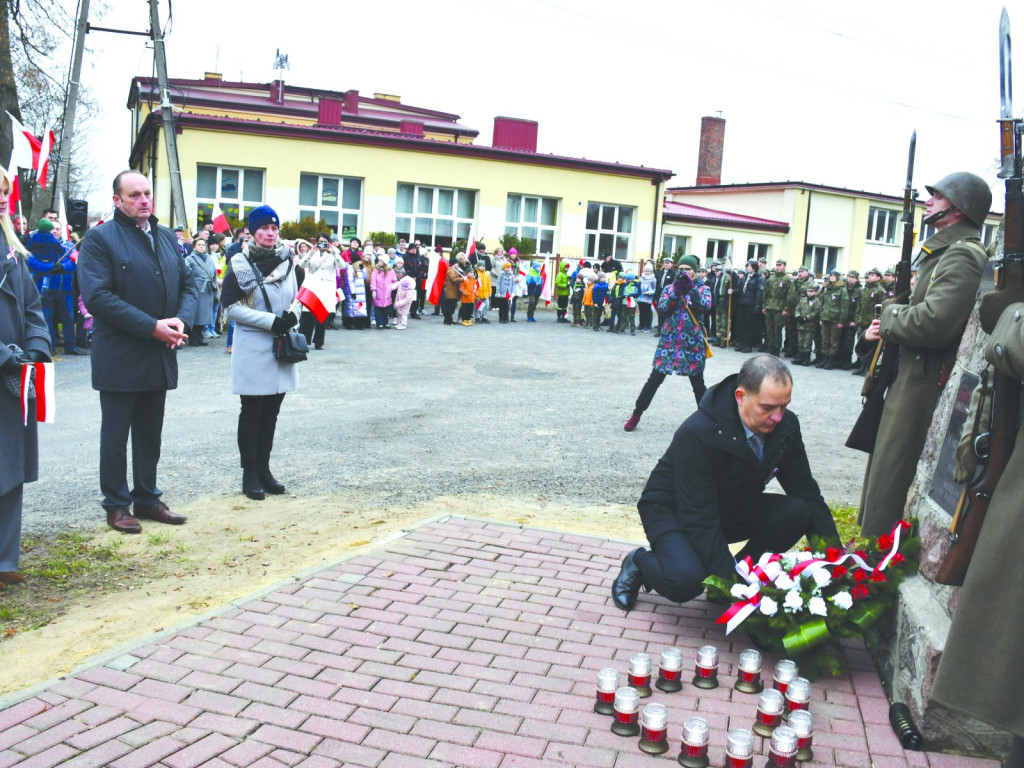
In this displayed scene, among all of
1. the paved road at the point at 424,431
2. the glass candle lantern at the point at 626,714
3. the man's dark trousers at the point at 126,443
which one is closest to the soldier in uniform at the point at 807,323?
the paved road at the point at 424,431

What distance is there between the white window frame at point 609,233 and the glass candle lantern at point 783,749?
3141 cm

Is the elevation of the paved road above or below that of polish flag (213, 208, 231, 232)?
below

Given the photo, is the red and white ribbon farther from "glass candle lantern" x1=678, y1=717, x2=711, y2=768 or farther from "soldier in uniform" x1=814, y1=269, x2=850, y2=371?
"soldier in uniform" x1=814, y1=269, x2=850, y2=371

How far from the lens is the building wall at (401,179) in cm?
2917

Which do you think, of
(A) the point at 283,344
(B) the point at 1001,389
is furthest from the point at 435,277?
(B) the point at 1001,389

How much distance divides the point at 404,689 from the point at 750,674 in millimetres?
1449

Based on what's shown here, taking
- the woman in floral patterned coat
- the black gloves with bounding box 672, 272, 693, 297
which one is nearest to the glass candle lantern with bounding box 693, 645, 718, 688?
the woman in floral patterned coat

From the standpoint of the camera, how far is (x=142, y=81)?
41062 mm

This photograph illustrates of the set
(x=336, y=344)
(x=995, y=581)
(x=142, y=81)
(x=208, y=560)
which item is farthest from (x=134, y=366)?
(x=142, y=81)

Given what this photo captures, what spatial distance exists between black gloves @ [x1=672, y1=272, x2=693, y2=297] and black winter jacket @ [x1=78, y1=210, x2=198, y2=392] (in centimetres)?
573

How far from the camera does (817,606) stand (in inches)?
169

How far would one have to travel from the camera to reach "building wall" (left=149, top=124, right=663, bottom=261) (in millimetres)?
29172

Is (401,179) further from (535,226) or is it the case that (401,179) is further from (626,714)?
(626,714)

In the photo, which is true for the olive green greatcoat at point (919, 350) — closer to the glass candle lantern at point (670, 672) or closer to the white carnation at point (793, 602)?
the white carnation at point (793, 602)
